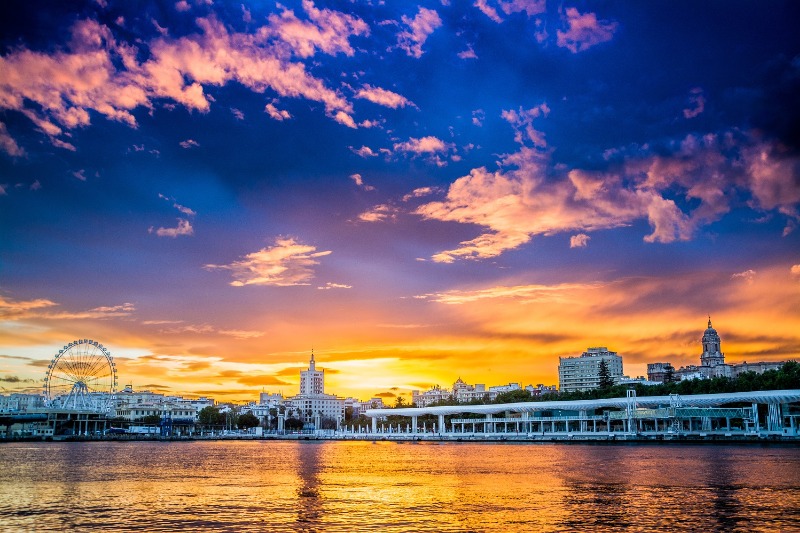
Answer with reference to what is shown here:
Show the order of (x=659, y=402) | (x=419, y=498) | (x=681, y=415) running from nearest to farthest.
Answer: (x=419, y=498)
(x=681, y=415)
(x=659, y=402)

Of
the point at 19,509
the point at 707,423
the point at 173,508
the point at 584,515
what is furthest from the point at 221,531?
the point at 707,423

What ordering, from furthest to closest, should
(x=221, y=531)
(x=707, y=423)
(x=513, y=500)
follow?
(x=707, y=423) → (x=513, y=500) → (x=221, y=531)

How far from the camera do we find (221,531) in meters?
35.8

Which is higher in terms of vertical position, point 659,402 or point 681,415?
point 659,402

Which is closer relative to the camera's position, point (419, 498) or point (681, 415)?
point (419, 498)

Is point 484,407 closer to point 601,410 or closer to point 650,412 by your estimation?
point 601,410

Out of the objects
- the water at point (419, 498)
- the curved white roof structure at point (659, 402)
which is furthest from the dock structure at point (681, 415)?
the water at point (419, 498)

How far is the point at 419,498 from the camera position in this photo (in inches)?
1969

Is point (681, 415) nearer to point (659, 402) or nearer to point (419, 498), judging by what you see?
point (659, 402)

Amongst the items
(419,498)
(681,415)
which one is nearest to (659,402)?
(681,415)

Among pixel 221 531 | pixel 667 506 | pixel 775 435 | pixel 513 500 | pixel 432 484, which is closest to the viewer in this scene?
pixel 221 531

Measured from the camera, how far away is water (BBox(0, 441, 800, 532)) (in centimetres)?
3791

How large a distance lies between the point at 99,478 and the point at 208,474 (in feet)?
36.7

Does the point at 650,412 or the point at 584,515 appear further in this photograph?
the point at 650,412
